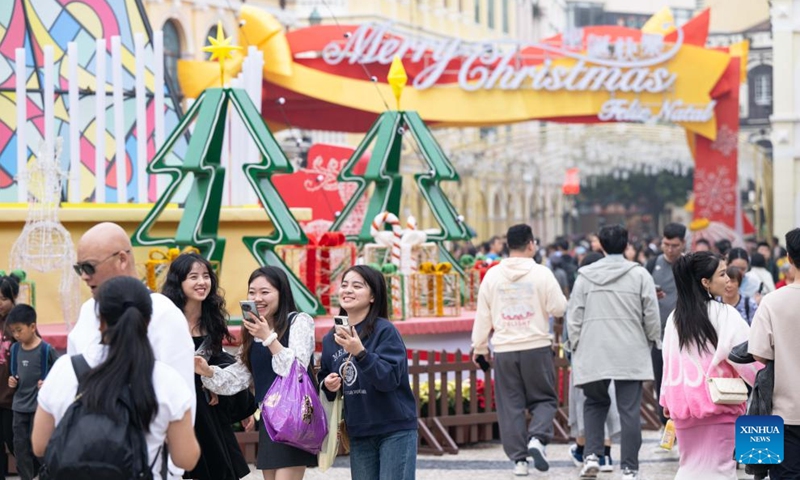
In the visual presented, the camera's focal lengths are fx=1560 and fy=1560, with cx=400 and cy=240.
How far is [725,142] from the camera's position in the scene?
98.9 feet

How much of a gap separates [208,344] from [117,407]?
2.32 meters

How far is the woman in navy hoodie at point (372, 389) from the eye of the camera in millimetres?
7203

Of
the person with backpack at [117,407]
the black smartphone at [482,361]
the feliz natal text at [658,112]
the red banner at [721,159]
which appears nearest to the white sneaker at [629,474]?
the black smartphone at [482,361]

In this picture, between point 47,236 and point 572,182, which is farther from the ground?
point 572,182

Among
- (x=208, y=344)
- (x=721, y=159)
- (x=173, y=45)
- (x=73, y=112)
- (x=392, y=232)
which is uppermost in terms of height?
(x=173, y=45)

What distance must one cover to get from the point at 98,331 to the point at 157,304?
0.22 meters

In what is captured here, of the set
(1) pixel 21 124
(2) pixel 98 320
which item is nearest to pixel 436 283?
(1) pixel 21 124

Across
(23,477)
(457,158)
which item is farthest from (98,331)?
(457,158)

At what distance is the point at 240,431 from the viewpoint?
1152cm

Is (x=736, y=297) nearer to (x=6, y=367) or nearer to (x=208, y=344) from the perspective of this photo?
(x=208, y=344)

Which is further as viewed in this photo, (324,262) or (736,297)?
(324,262)

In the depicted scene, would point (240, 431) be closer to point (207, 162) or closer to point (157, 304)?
point (207, 162)

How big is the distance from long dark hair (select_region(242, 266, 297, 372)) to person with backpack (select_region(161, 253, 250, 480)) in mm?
85

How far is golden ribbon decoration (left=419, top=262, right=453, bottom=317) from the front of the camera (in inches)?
575
